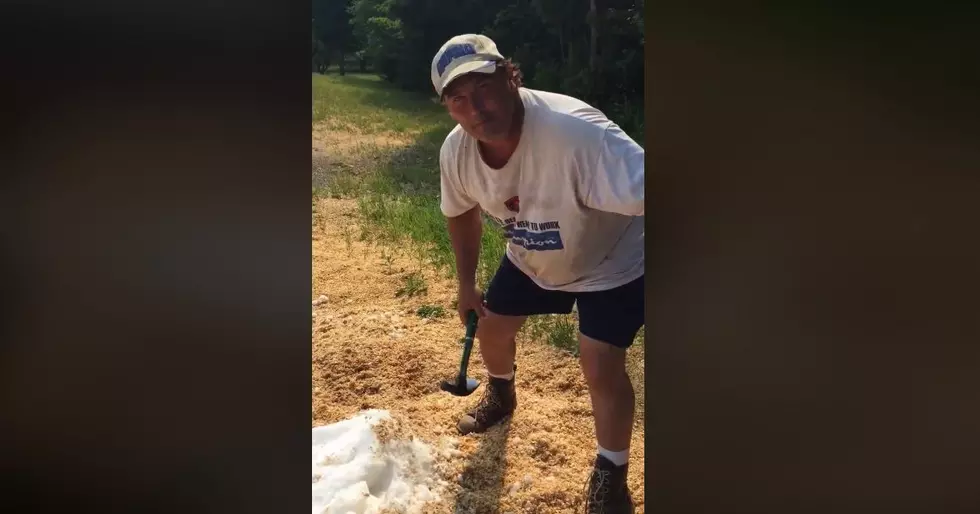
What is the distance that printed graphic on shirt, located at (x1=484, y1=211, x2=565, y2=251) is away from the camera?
7.83 ft

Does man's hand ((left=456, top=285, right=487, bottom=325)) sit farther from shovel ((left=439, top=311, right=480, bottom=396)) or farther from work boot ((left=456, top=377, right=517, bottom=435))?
work boot ((left=456, top=377, right=517, bottom=435))

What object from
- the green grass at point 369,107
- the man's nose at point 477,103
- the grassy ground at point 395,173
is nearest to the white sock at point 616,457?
the man's nose at point 477,103

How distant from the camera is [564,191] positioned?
2.28 meters

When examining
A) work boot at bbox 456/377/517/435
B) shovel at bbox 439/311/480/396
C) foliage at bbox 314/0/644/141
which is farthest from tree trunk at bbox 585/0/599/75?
work boot at bbox 456/377/517/435

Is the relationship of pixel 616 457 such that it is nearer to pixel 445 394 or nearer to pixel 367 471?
pixel 367 471

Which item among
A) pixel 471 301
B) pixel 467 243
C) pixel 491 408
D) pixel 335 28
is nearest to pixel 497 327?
pixel 471 301

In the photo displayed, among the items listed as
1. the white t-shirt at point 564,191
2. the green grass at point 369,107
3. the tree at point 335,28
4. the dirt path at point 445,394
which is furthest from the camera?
the tree at point 335,28

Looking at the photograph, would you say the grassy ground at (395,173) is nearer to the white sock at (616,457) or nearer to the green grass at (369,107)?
the green grass at (369,107)

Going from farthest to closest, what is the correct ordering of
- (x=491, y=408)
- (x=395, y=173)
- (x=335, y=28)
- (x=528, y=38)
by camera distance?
1. (x=335, y=28)
2. (x=528, y=38)
3. (x=395, y=173)
4. (x=491, y=408)

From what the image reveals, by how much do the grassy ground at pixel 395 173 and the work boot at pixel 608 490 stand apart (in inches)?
49.1

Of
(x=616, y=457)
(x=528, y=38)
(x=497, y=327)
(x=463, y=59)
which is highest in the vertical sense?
(x=528, y=38)
